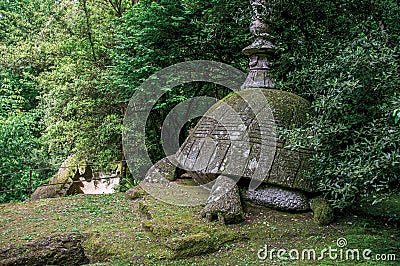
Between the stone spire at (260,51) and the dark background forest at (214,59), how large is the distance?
175 millimetres

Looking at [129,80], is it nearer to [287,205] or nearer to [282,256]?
[287,205]

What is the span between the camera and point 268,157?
479 cm

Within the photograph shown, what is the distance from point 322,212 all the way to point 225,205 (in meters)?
1.24

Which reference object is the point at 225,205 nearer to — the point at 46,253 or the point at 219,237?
the point at 219,237

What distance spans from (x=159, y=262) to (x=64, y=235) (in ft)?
5.52

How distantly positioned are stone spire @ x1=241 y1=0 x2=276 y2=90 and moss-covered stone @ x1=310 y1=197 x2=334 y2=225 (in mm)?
1922

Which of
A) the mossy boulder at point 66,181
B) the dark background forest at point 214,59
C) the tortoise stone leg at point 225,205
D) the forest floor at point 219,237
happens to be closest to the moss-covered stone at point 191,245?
the forest floor at point 219,237

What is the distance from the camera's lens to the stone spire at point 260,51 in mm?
5648

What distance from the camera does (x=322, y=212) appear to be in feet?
15.3

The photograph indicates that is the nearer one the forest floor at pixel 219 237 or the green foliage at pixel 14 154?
the forest floor at pixel 219 237

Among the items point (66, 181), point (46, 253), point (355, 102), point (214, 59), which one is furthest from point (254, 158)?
point (66, 181)

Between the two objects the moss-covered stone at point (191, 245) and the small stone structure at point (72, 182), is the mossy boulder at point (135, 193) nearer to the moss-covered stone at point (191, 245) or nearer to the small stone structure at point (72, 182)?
the small stone structure at point (72, 182)

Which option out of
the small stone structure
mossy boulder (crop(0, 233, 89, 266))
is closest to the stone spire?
mossy boulder (crop(0, 233, 89, 266))

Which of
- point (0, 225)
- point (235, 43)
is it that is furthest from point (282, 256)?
point (235, 43)
